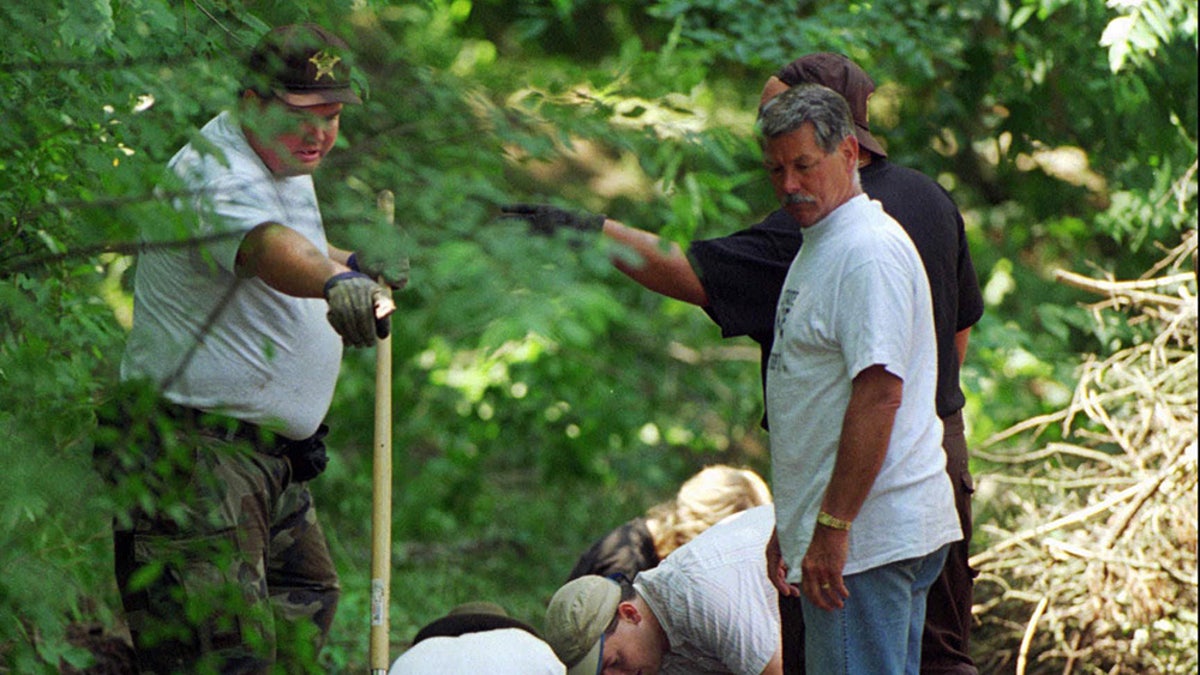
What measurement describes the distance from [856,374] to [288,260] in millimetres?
1072

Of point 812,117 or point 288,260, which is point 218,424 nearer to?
point 288,260

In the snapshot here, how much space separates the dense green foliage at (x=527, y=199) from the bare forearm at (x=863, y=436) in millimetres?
454

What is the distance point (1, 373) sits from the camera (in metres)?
2.49

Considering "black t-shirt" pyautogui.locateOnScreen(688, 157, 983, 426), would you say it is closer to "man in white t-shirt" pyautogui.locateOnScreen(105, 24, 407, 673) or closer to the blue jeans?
the blue jeans

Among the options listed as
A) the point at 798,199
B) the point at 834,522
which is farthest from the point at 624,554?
the point at 798,199

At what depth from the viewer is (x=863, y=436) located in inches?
108

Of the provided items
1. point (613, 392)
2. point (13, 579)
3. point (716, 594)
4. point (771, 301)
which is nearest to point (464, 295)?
point (13, 579)

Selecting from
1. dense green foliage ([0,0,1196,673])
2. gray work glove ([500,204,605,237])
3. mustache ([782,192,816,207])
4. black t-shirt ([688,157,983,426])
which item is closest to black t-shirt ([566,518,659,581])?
dense green foliage ([0,0,1196,673])

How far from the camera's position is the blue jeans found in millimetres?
2867

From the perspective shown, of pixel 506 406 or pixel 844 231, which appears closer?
pixel 844 231

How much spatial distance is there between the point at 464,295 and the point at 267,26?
1126 mm

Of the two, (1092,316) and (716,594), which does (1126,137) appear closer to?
(1092,316)

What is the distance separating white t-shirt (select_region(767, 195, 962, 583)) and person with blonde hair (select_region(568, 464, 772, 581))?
144 cm

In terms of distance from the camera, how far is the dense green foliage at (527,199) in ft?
7.60
